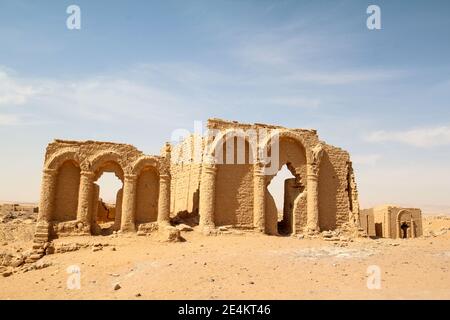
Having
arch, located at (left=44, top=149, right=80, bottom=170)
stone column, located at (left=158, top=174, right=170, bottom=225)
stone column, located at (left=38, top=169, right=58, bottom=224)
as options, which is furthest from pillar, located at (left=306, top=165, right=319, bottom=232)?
stone column, located at (left=38, top=169, right=58, bottom=224)

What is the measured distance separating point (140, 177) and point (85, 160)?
8.63ft

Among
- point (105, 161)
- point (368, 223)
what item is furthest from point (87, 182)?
point (368, 223)

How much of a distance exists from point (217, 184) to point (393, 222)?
55.0ft

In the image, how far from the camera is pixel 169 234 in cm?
1681

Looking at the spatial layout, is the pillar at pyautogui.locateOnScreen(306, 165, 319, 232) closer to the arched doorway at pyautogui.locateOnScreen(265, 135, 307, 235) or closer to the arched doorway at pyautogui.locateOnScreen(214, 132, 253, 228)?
the arched doorway at pyautogui.locateOnScreen(265, 135, 307, 235)

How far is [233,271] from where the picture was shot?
11180 mm

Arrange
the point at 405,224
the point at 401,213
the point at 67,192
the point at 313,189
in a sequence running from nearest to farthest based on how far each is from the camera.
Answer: the point at 67,192
the point at 313,189
the point at 401,213
the point at 405,224

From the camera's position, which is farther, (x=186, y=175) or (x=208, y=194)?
(x=186, y=175)

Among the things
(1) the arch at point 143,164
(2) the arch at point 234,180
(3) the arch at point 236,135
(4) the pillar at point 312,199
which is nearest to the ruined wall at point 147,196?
(1) the arch at point 143,164

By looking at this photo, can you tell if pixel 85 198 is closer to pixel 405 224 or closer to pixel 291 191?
pixel 291 191

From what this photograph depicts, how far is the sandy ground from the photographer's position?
30.7 ft

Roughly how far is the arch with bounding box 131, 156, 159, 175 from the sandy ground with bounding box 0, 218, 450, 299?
331 cm
